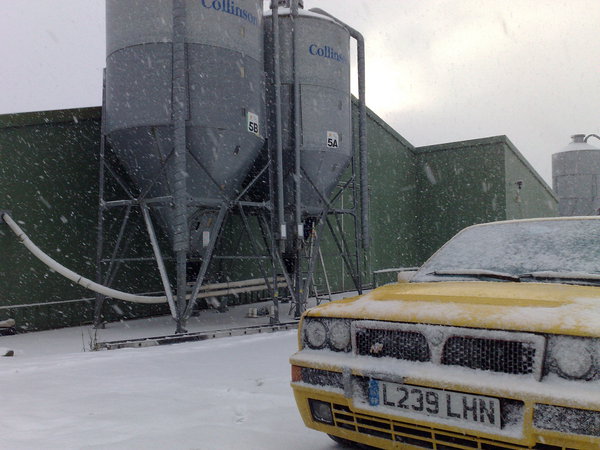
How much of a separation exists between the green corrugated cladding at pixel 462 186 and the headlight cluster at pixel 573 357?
18853 millimetres

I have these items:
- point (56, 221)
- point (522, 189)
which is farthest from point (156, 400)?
point (522, 189)

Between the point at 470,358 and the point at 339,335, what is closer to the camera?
the point at 470,358

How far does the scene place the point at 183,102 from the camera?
321 inches

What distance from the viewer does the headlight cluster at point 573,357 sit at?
2141mm

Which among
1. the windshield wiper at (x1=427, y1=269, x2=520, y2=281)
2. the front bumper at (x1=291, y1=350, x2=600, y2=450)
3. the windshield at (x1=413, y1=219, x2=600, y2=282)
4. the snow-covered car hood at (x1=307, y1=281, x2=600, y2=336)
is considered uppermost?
the windshield at (x1=413, y1=219, x2=600, y2=282)

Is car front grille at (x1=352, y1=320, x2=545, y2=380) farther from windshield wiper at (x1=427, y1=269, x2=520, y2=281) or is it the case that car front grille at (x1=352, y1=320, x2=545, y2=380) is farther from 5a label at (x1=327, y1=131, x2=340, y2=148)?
5a label at (x1=327, y1=131, x2=340, y2=148)

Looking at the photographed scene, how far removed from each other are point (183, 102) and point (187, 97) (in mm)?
276

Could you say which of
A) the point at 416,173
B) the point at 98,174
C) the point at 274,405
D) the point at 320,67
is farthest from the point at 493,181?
the point at 274,405

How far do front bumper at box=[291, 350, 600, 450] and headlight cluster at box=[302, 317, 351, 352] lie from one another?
0.05 metres

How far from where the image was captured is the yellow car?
2.17m

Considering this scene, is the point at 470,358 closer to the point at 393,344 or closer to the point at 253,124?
the point at 393,344

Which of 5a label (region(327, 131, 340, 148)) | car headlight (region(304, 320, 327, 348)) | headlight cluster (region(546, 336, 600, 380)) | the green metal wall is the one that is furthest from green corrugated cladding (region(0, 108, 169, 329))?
the green metal wall

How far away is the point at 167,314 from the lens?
11016 mm

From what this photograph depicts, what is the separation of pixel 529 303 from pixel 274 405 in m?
2.22
